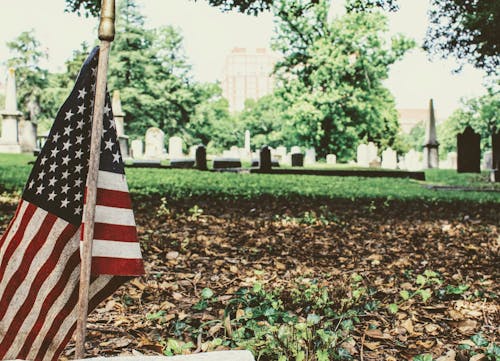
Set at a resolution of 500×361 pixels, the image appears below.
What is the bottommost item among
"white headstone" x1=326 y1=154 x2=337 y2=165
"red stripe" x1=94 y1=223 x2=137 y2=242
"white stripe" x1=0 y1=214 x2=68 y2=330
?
→ "white stripe" x1=0 y1=214 x2=68 y2=330

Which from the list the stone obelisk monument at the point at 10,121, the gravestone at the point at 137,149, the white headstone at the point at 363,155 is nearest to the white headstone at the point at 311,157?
the white headstone at the point at 363,155

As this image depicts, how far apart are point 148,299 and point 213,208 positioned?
169 inches

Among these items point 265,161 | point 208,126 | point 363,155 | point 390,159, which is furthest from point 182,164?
point 208,126

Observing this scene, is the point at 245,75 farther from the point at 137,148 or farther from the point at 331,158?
the point at 137,148

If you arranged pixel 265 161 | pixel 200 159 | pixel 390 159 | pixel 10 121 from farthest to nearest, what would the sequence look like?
pixel 390 159
pixel 10 121
pixel 200 159
pixel 265 161

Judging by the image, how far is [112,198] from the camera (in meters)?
2.04

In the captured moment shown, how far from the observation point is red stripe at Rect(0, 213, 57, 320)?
1984 mm

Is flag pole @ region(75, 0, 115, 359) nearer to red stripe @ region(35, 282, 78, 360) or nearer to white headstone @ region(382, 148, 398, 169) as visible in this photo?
red stripe @ region(35, 282, 78, 360)

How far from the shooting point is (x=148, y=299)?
3672 mm

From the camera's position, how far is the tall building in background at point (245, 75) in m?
158

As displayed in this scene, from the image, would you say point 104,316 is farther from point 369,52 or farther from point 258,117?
point 258,117

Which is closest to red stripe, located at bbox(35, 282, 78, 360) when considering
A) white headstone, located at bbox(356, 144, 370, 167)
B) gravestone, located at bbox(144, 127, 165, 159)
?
gravestone, located at bbox(144, 127, 165, 159)

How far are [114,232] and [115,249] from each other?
70mm

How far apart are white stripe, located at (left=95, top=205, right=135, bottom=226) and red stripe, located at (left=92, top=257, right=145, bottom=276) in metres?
0.15
